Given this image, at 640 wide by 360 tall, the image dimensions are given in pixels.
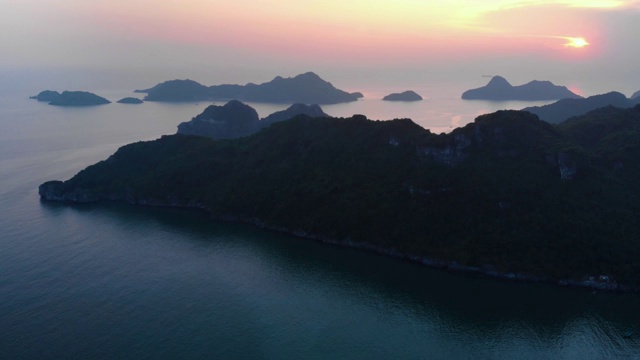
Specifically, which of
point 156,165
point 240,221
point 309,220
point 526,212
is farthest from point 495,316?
point 156,165

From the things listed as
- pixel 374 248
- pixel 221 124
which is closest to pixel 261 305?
pixel 374 248

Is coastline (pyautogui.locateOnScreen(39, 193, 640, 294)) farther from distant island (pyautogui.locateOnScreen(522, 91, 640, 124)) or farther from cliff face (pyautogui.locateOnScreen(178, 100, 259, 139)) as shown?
distant island (pyautogui.locateOnScreen(522, 91, 640, 124))

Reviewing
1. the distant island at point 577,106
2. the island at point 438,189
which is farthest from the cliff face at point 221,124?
the distant island at point 577,106

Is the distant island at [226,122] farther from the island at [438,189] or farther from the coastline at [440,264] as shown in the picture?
the coastline at [440,264]

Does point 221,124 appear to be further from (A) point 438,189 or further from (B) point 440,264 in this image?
(B) point 440,264

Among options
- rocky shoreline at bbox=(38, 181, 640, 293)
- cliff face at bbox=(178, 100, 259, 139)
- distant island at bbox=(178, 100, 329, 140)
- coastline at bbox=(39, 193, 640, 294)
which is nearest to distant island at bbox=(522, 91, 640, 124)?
distant island at bbox=(178, 100, 329, 140)
